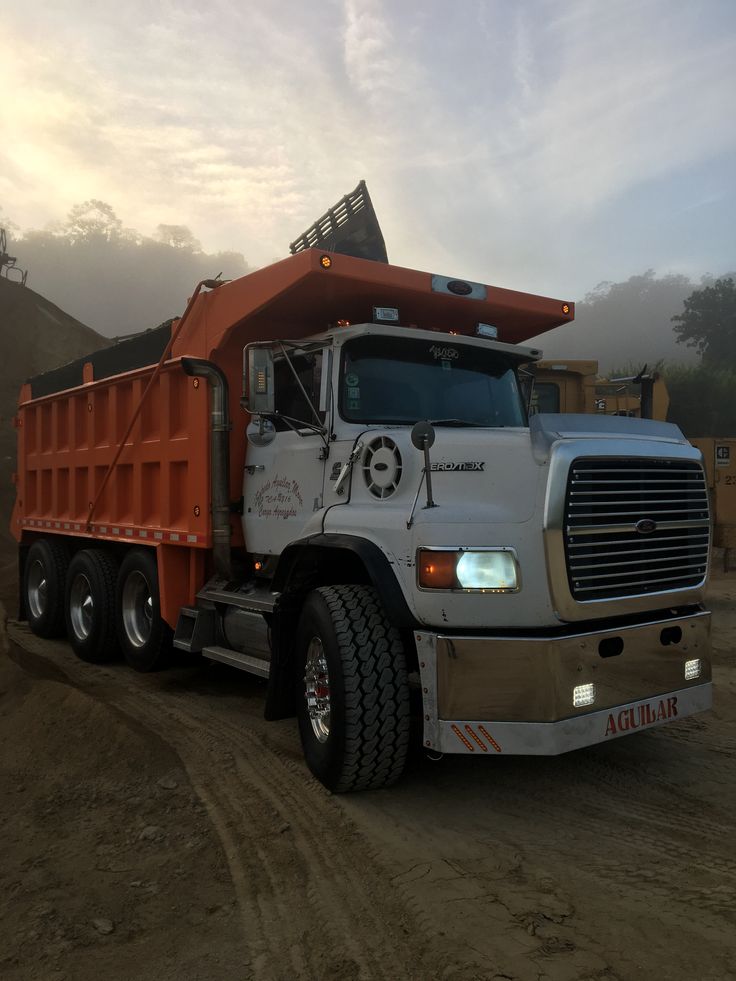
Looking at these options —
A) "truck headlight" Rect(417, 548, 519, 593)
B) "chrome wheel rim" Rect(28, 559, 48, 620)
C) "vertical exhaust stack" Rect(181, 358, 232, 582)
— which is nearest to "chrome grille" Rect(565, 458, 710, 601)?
"truck headlight" Rect(417, 548, 519, 593)

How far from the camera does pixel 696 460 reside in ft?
13.4

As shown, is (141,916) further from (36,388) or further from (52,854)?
(36,388)

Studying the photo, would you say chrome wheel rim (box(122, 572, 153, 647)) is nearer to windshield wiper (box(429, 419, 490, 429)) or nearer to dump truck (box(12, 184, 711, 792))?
dump truck (box(12, 184, 711, 792))

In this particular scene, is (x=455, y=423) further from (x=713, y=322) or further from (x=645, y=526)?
(x=713, y=322)

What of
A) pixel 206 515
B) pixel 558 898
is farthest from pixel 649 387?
pixel 558 898

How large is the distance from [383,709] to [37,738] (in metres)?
2.56

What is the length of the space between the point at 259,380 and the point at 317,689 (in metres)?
1.75

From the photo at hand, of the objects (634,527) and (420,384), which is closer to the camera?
(634,527)

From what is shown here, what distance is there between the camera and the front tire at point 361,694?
371 centimetres

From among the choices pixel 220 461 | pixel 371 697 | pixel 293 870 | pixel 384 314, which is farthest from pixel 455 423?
pixel 293 870

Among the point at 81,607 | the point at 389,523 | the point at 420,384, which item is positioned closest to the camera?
the point at 389,523

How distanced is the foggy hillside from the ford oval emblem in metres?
26.6

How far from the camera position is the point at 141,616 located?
266 inches

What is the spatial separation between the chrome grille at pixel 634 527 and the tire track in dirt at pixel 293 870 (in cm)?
153
